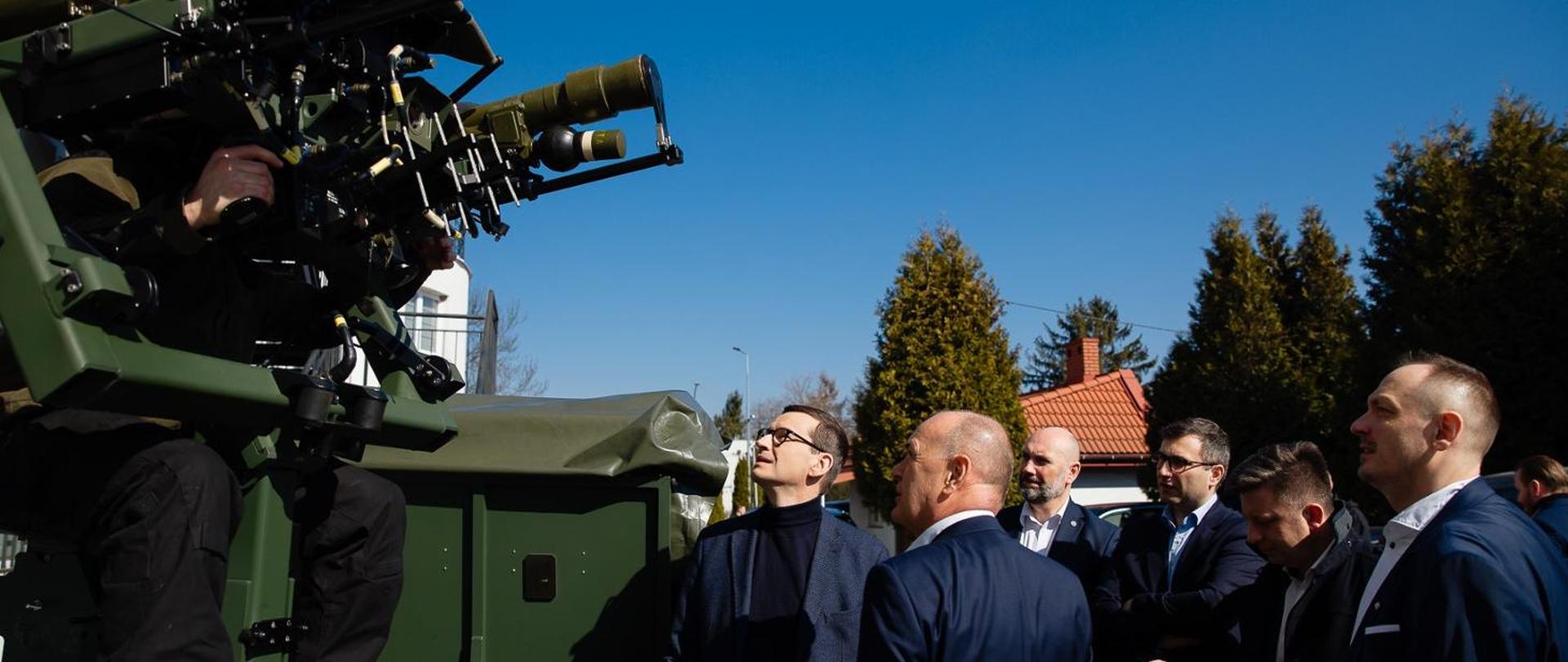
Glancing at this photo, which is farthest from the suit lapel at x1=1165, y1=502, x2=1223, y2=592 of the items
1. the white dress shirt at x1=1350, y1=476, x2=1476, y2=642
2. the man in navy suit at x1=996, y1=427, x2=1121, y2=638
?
the white dress shirt at x1=1350, y1=476, x2=1476, y2=642

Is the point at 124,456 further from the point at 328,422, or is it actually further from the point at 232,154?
the point at 232,154

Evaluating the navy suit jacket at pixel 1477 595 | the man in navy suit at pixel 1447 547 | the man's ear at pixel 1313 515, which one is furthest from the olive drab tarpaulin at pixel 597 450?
the navy suit jacket at pixel 1477 595

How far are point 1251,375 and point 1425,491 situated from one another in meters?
14.3

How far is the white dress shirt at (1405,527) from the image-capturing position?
2.81 metres

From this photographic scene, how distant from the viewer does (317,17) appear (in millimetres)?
2844

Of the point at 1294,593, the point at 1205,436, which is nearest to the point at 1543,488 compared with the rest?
the point at 1205,436

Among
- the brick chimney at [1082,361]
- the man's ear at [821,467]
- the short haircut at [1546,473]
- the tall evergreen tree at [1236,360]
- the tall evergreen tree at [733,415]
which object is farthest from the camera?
the tall evergreen tree at [733,415]

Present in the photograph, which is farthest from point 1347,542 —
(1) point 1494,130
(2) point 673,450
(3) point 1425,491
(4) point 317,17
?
(1) point 1494,130

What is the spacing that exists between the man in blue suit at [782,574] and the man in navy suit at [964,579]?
0.78 m

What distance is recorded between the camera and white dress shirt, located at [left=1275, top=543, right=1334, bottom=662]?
3.72 metres

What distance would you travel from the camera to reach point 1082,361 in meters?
29.9

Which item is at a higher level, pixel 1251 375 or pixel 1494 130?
pixel 1494 130

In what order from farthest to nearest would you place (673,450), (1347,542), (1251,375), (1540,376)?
1. (1251,375)
2. (1540,376)
3. (673,450)
4. (1347,542)

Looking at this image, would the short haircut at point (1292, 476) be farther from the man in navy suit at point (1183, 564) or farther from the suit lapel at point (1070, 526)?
the suit lapel at point (1070, 526)
